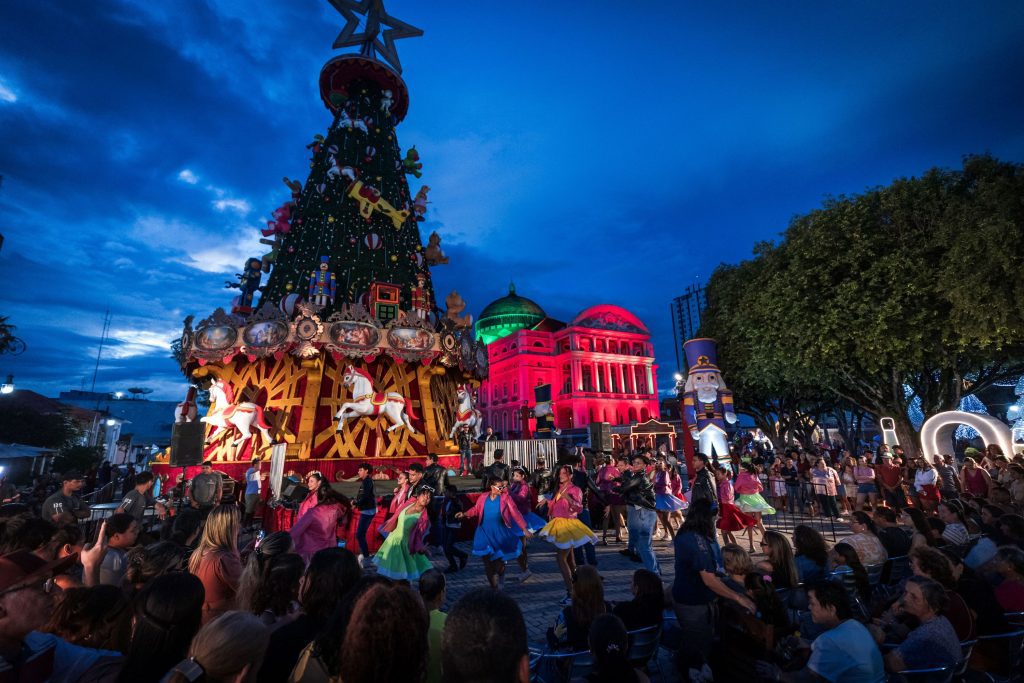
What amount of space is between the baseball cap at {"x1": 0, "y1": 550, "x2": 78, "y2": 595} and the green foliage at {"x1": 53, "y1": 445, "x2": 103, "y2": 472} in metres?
29.5

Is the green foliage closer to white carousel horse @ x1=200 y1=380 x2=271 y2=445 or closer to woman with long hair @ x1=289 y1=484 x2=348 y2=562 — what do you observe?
white carousel horse @ x1=200 y1=380 x2=271 y2=445

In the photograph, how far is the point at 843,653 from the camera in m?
3.11

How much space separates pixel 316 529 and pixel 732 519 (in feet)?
26.7

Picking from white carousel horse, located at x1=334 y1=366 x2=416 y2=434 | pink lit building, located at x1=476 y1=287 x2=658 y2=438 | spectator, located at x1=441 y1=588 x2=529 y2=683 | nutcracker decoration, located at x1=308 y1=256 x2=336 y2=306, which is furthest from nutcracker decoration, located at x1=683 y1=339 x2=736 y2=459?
pink lit building, located at x1=476 y1=287 x2=658 y2=438

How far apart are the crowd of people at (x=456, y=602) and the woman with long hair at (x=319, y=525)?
2cm

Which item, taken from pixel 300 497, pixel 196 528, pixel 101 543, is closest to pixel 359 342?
pixel 300 497

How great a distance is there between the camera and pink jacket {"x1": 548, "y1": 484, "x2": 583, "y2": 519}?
7496 mm

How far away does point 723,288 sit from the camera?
27109mm

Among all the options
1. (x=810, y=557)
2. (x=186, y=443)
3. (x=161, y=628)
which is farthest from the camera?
(x=186, y=443)

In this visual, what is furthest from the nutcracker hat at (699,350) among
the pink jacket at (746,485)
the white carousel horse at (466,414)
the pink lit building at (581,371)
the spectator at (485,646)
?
the spectator at (485,646)

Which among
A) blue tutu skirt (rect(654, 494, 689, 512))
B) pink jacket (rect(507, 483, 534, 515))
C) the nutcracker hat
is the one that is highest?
the nutcracker hat

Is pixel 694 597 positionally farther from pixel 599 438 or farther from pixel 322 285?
pixel 322 285

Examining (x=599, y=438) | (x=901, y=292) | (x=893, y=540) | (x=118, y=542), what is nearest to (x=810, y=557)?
(x=893, y=540)

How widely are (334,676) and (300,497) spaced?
9.11 metres
